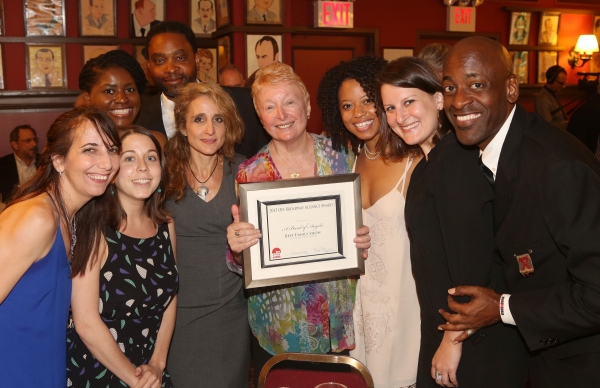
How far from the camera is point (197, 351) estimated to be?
303 centimetres

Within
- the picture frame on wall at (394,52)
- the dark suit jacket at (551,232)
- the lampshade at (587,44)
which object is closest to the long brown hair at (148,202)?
the dark suit jacket at (551,232)

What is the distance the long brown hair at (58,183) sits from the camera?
2.22 metres

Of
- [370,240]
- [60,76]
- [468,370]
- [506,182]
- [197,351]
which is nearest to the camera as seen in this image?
[506,182]

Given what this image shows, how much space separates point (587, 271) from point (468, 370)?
675mm

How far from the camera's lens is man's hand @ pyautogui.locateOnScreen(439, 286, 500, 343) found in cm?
209

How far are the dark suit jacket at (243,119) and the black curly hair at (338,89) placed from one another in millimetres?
721

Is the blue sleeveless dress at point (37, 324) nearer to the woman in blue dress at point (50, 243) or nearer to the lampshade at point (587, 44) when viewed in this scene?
the woman in blue dress at point (50, 243)

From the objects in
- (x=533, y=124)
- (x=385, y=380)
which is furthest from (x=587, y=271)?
(x=385, y=380)

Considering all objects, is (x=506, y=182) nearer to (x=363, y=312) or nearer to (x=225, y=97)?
(x=363, y=312)

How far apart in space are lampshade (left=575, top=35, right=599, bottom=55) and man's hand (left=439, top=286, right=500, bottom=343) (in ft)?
37.5

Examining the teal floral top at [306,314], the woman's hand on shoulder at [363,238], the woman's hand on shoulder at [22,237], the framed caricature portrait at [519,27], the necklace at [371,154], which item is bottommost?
the teal floral top at [306,314]

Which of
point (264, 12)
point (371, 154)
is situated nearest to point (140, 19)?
point (264, 12)

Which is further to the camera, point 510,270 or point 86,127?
point 86,127

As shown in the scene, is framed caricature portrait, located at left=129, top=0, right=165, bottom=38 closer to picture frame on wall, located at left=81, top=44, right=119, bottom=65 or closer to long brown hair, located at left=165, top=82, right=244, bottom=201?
picture frame on wall, located at left=81, top=44, right=119, bottom=65
